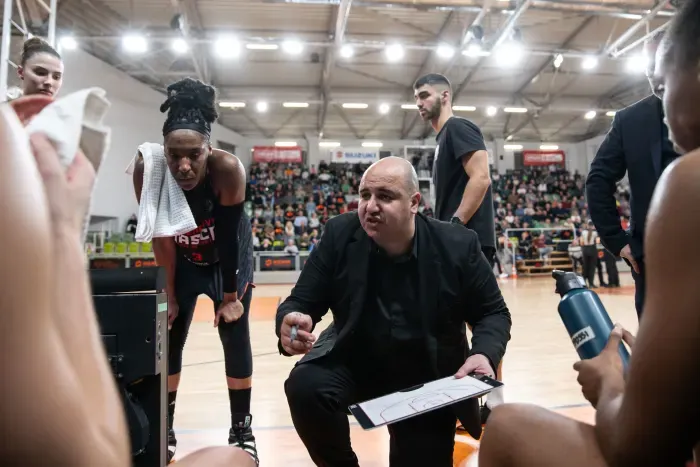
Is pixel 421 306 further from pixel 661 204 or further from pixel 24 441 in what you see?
pixel 24 441

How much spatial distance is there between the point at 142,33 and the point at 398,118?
34.2 feet

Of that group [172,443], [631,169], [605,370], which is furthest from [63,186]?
[631,169]

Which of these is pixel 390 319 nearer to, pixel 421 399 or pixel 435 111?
pixel 421 399

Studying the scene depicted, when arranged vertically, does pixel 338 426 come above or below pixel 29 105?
below

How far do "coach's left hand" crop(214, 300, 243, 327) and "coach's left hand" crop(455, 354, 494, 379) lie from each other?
3.34ft

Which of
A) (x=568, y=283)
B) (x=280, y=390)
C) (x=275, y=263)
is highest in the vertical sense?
(x=568, y=283)

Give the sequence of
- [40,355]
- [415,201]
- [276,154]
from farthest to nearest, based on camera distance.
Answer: [276,154] < [415,201] < [40,355]

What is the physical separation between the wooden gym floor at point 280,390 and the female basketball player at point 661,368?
117 centimetres

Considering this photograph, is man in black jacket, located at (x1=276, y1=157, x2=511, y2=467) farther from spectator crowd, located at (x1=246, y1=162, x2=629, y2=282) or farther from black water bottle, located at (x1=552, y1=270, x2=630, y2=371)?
spectator crowd, located at (x1=246, y1=162, x2=629, y2=282)

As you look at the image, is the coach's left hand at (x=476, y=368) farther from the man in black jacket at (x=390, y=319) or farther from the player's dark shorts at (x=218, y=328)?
the player's dark shorts at (x=218, y=328)

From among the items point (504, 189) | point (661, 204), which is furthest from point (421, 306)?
point (504, 189)

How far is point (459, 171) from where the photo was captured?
256 centimetres

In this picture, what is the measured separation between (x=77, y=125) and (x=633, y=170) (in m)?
2.22

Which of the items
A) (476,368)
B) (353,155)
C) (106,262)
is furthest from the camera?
(353,155)
